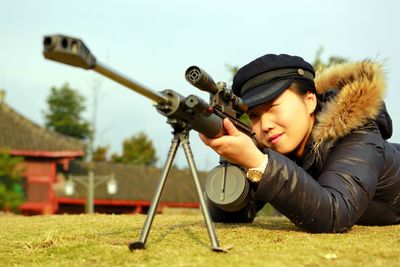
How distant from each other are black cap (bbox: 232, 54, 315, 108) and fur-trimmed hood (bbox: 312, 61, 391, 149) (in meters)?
0.34

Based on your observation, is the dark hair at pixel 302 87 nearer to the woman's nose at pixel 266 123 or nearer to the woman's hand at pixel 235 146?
the woman's nose at pixel 266 123

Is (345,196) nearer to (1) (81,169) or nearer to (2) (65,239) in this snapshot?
(2) (65,239)

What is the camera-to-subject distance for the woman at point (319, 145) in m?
3.16

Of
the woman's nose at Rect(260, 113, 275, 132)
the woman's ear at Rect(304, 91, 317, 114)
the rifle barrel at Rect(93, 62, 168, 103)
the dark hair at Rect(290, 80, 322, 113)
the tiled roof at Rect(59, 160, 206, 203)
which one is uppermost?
the dark hair at Rect(290, 80, 322, 113)

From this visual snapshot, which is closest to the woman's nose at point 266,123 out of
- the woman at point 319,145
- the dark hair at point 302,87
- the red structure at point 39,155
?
the woman at point 319,145

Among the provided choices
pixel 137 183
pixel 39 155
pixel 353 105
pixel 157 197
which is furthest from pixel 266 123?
pixel 137 183

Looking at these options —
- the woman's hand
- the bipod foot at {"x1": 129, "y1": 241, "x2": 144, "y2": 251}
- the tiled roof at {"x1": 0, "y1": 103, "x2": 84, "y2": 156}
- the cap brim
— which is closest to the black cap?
the cap brim

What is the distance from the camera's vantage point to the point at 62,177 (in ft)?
98.7

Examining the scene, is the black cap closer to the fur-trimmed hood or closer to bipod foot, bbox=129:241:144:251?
the fur-trimmed hood

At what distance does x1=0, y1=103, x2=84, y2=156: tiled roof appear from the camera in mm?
27344

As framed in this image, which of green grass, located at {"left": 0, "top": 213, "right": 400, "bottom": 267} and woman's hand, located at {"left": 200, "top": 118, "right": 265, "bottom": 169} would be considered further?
woman's hand, located at {"left": 200, "top": 118, "right": 265, "bottom": 169}

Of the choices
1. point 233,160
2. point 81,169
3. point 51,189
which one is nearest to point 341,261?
A: point 233,160

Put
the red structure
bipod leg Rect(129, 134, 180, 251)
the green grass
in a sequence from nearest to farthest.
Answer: the green grass < bipod leg Rect(129, 134, 180, 251) < the red structure

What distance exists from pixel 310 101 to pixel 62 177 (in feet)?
90.3
